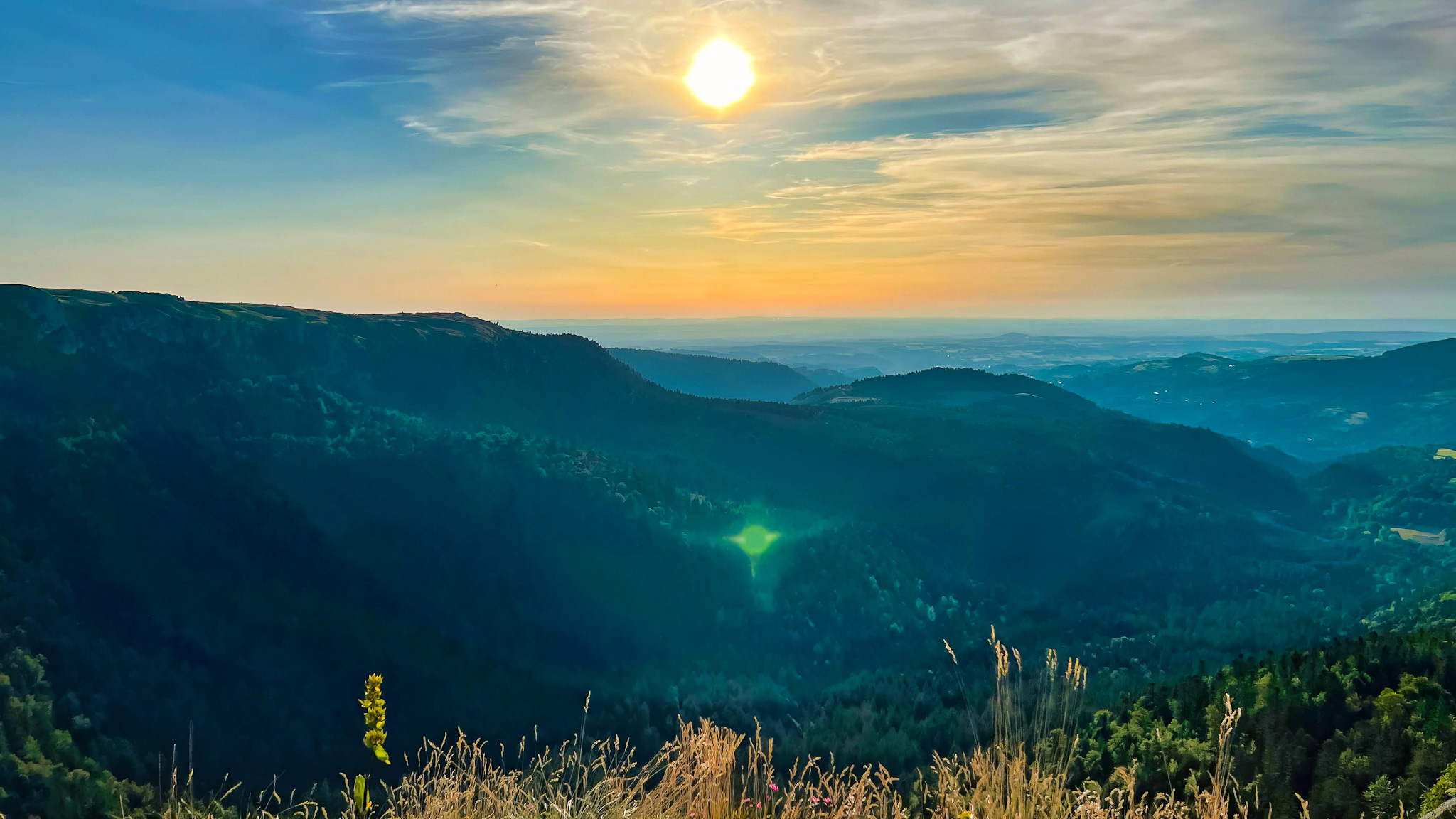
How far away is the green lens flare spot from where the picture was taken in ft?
412

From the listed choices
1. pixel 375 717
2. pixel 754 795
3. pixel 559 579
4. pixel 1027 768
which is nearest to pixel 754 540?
pixel 559 579

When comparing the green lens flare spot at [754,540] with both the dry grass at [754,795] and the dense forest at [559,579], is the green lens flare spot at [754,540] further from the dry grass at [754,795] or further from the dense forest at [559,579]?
the dry grass at [754,795]

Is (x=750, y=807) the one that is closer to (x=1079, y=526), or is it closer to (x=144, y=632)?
(x=144, y=632)

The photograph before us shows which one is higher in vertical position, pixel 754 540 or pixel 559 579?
pixel 754 540

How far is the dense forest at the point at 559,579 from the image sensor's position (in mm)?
55062

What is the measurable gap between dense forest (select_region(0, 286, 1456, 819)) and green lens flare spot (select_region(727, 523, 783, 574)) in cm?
140

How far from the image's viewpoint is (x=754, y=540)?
13038 cm

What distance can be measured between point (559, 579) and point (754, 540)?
1429 inches

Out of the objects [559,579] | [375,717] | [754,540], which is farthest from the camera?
[754,540]

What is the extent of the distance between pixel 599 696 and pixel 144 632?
45.4 metres

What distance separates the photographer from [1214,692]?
157 ft

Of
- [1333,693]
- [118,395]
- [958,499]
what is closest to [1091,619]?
[958,499]

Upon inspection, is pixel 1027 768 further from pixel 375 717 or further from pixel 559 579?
pixel 559 579

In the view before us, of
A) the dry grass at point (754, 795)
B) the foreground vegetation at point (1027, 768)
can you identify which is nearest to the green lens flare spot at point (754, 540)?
the foreground vegetation at point (1027, 768)
